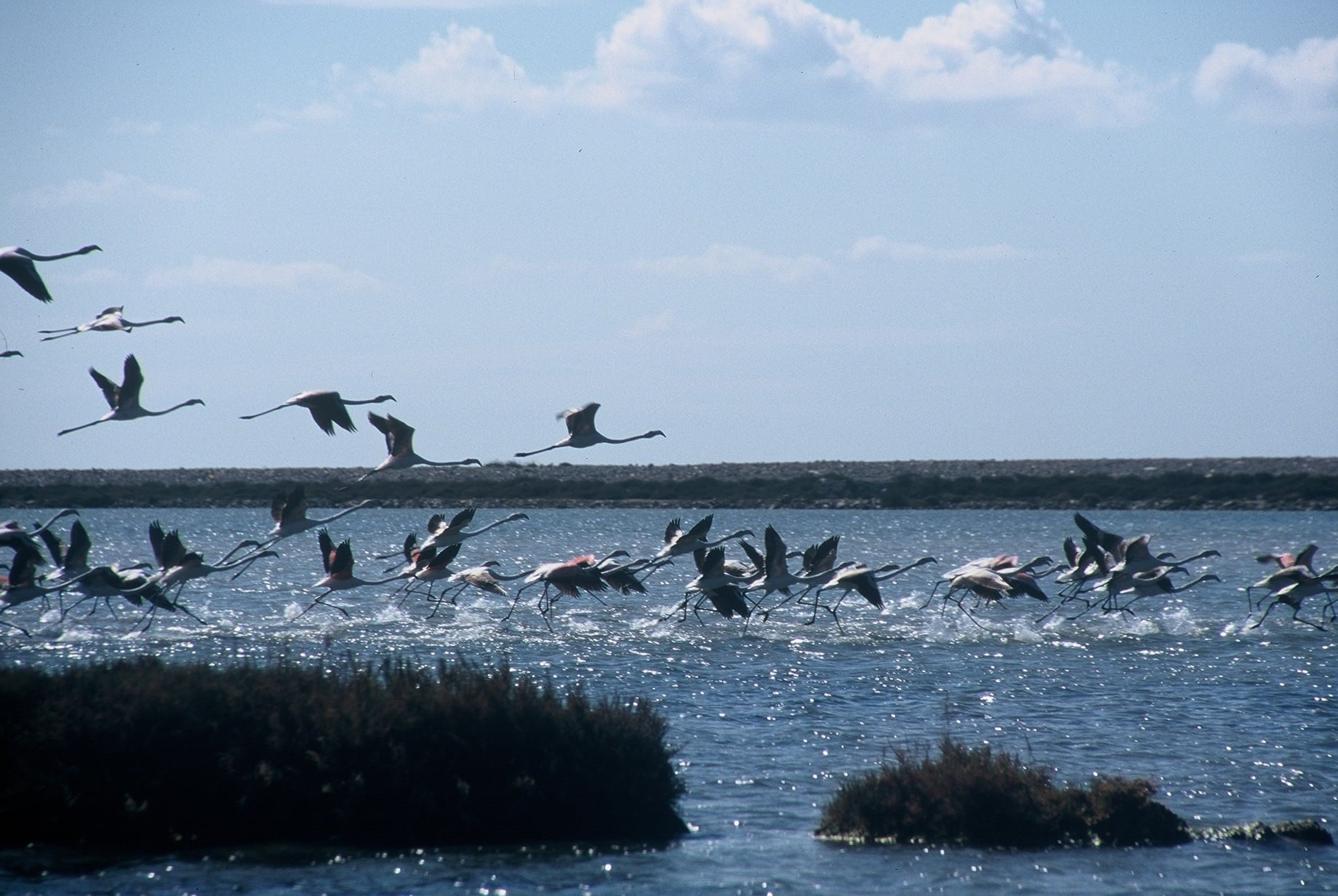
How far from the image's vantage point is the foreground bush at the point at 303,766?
958 centimetres

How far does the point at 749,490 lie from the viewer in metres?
75.6

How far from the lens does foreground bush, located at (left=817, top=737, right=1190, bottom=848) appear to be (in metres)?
10.2

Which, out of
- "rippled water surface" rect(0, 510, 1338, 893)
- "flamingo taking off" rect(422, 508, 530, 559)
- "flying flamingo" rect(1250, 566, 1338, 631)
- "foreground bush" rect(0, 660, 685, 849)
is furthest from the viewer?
"flying flamingo" rect(1250, 566, 1338, 631)

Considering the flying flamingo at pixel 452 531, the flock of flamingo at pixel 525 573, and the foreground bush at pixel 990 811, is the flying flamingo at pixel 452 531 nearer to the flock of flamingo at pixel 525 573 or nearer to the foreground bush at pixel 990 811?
the flock of flamingo at pixel 525 573

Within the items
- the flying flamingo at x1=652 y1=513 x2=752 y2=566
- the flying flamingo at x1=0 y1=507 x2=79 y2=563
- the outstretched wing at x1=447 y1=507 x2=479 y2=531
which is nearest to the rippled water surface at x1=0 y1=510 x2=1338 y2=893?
the flying flamingo at x1=0 y1=507 x2=79 y2=563

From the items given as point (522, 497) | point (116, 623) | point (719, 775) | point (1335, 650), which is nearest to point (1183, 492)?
point (522, 497)

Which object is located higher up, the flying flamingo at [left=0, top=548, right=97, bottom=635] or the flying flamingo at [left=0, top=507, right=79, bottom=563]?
the flying flamingo at [left=0, top=507, right=79, bottom=563]

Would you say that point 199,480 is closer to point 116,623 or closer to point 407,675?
point 116,623

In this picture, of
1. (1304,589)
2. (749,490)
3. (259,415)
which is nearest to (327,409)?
(259,415)

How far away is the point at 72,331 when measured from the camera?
35.7 ft

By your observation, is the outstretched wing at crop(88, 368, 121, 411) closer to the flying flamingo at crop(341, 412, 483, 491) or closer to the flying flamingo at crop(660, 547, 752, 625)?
the flying flamingo at crop(341, 412, 483, 491)

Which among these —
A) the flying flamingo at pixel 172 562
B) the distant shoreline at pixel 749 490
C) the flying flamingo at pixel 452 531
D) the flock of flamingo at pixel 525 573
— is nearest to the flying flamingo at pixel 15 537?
the flock of flamingo at pixel 525 573

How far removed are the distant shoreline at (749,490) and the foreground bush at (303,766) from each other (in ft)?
195

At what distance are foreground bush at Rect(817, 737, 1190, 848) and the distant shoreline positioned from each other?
6032 cm
